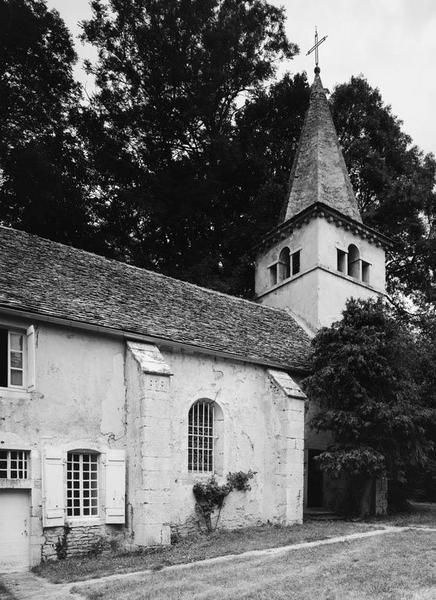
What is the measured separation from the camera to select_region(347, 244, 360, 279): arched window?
25.7 metres

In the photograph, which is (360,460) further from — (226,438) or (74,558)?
(74,558)

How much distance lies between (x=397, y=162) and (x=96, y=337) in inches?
1003

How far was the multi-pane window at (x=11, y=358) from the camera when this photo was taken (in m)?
13.7

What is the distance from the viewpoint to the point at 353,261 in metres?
25.9

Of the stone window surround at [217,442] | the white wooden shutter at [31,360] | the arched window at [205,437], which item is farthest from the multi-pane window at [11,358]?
the arched window at [205,437]

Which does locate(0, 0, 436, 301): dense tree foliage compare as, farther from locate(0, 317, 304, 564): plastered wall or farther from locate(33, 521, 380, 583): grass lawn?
locate(33, 521, 380, 583): grass lawn

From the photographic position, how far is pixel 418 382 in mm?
20359

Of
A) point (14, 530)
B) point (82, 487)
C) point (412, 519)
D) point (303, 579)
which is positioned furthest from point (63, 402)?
point (412, 519)

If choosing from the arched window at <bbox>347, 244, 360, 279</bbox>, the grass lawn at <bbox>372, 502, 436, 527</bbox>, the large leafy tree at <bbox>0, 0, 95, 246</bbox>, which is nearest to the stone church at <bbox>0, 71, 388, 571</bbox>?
the grass lawn at <bbox>372, 502, 436, 527</bbox>

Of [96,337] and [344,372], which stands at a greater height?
[96,337]

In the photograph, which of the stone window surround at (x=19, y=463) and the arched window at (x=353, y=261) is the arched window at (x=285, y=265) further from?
the stone window surround at (x=19, y=463)

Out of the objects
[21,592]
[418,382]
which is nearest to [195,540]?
[21,592]

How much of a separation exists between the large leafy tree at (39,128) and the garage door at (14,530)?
16.1 m

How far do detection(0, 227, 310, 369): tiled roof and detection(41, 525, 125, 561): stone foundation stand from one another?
16.0 feet
